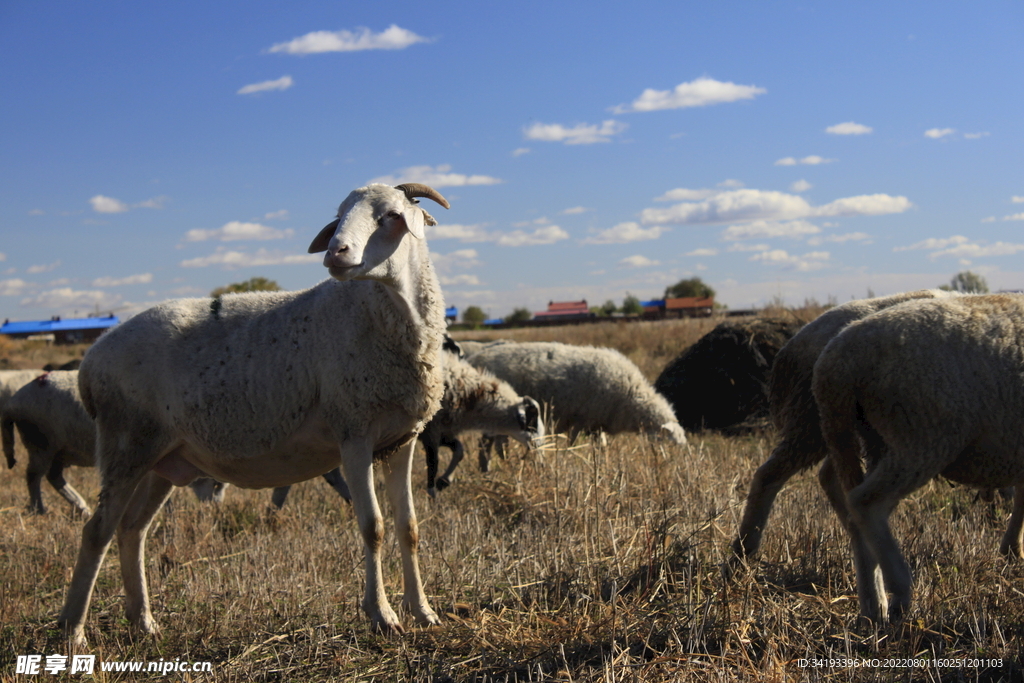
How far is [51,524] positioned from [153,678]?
4.18m

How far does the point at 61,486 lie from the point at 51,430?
723 millimetres

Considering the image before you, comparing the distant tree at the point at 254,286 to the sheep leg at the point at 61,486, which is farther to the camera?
the distant tree at the point at 254,286

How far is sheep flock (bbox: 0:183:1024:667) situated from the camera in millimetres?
4156

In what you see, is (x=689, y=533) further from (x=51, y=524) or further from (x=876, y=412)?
(x=51, y=524)

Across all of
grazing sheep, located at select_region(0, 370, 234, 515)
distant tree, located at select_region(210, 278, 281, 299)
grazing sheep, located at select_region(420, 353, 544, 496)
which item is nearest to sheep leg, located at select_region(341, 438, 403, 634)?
grazing sheep, located at select_region(420, 353, 544, 496)

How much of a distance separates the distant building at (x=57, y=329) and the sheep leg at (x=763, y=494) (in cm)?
5331

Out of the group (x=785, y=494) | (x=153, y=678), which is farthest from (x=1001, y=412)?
(x=153, y=678)

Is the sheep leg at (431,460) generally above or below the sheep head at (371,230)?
below

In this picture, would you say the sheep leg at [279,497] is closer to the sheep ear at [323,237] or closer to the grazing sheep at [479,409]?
the grazing sheep at [479,409]

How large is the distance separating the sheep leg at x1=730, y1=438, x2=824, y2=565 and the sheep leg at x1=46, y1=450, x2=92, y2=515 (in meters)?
7.13

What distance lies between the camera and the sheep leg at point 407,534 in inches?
184

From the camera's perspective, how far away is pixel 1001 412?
4.14 meters

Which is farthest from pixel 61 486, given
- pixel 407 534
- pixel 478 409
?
pixel 407 534

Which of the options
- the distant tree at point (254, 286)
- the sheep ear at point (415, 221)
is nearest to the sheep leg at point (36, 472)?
the sheep ear at point (415, 221)
